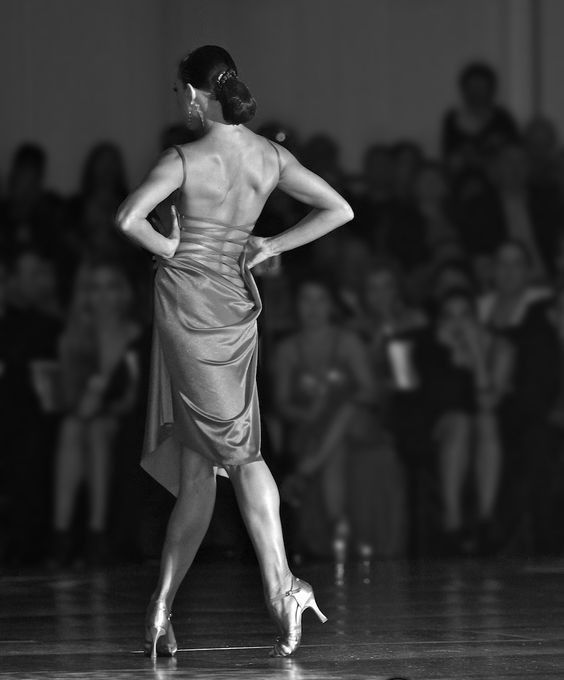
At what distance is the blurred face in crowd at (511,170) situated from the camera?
8281 millimetres

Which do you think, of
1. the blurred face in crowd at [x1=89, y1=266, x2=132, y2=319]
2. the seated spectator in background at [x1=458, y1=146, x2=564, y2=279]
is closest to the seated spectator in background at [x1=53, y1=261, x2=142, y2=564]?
the blurred face in crowd at [x1=89, y1=266, x2=132, y2=319]

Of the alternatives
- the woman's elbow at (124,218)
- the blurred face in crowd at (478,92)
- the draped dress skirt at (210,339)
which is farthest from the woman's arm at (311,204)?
the blurred face in crowd at (478,92)

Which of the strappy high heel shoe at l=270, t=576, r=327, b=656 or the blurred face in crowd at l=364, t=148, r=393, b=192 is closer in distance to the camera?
the strappy high heel shoe at l=270, t=576, r=327, b=656

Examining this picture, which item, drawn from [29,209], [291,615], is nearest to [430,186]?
[29,209]

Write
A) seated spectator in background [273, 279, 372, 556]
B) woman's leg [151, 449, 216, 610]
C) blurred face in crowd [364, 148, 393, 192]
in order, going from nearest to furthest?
woman's leg [151, 449, 216, 610] → seated spectator in background [273, 279, 372, 556] → blurred face in crowd [364, 148, 393, 192]

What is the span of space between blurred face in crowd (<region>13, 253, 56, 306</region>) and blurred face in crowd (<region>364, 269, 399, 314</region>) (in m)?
1.49

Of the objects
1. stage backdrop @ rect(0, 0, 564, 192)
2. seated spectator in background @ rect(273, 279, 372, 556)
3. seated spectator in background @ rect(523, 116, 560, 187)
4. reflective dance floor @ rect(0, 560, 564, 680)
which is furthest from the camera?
stage backdrop @ rect(0, 0, 564, 192)

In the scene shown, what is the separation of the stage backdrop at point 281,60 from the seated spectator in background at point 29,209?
1136 millimetres

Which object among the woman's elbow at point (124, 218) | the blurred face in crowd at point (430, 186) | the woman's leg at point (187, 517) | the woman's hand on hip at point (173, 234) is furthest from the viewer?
the blurred face in crowd at point (430, 186)

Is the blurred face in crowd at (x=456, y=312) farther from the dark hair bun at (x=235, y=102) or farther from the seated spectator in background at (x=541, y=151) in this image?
the dark hair bun at (x=235, y=102)

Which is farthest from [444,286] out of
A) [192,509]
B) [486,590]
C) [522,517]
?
[192,509]

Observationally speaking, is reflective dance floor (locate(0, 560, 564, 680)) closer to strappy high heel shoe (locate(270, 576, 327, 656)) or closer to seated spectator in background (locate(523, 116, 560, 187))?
strappy high heel shoe (locate(270, 576, 327, 656))

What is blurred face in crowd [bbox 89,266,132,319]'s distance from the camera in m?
7.48

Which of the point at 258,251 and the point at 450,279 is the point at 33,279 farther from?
the point at 258,251
